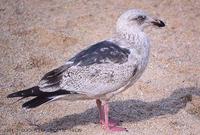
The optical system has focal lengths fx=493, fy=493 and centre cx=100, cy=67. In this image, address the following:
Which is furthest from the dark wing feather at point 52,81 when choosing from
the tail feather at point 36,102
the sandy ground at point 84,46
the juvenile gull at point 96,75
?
the sandy ground at point 84,46

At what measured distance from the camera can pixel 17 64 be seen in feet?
25.1

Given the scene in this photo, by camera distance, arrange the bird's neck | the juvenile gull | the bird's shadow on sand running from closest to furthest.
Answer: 1. the juvenile gull
2. the bird's neck
3. the bird's shadow on sand

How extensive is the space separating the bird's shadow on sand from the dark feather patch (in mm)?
882

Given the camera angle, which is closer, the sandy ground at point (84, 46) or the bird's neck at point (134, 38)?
the bird's neck at point (134, 38)

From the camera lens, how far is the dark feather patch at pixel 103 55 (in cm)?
556

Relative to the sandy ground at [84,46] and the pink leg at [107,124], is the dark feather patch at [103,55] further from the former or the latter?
the sandy ground at [84,46]

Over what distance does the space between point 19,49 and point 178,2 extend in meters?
3.45

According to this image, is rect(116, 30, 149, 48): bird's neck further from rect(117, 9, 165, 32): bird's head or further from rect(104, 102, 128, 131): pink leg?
rect(104, 102, 128, 131): pink leg

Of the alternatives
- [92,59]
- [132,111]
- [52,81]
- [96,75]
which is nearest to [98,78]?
[96,75]

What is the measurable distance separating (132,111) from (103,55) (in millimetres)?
1198

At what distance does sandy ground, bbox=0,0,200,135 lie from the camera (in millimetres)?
6078

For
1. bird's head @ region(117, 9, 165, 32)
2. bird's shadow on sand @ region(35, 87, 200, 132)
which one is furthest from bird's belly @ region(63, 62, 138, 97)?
bird's shadow on sand @ region(35, 87, 200, 132)

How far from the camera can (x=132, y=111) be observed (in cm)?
Answer: 646

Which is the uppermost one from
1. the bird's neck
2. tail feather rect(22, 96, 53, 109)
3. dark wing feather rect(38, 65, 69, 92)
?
the bird's neck
